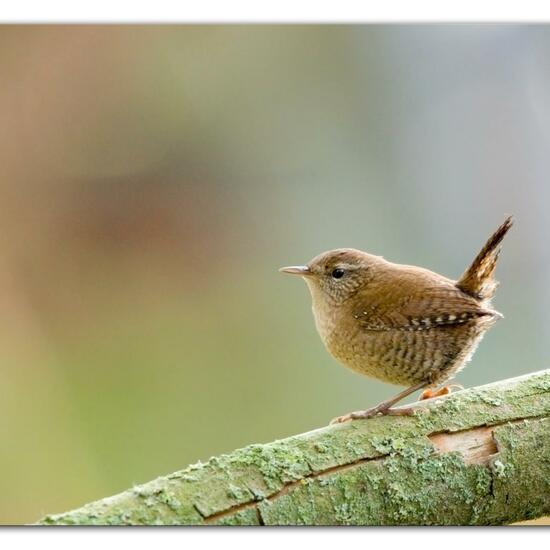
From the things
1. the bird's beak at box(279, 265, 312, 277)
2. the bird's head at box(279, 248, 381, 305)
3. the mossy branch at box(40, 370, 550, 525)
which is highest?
the bird's beak at box(279, 265, 312, 277)

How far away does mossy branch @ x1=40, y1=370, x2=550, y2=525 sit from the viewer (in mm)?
1975

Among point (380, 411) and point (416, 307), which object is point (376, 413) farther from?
point (416, 307)

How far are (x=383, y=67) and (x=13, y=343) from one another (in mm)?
1772

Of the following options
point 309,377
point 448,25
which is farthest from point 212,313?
point 448,25

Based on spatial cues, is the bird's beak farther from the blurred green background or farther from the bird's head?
the blurred green background

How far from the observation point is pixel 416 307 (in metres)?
2.42

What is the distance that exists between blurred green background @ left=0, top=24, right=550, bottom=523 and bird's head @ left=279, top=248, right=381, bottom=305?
322mm

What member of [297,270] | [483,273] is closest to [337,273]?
[297,270]

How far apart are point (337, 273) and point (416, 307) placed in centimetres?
32

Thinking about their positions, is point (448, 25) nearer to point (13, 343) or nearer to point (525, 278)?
point (525, 278)

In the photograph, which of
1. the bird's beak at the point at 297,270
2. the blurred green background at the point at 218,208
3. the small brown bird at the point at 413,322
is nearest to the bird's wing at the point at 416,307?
the small brown bird at the point at 413,322

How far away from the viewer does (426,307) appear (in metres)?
2.41

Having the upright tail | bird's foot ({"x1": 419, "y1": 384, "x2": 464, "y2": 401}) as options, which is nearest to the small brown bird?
the upright tail
